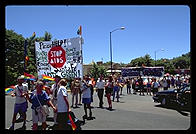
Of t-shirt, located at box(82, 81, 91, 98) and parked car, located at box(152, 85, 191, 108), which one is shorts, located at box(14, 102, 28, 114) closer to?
t-shirt, located at box(82, 81, 91, 98)

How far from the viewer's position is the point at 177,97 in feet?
29.8

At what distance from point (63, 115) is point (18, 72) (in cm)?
2845

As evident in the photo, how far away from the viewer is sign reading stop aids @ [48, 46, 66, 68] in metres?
5.18

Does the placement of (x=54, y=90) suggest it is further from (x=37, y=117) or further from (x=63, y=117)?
(x=63, y=117)

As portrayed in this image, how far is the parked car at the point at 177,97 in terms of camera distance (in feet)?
28.1

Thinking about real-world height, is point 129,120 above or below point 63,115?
below

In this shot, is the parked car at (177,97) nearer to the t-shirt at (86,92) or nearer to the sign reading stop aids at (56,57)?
the t-shirt at (86,92)

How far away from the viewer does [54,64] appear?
5.18m

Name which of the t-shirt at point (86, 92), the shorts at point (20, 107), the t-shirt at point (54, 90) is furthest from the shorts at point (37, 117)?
the t-shirt at point (86, 92)

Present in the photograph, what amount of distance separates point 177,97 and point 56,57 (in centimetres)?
699

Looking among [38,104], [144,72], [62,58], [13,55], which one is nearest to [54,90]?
[38,104]
